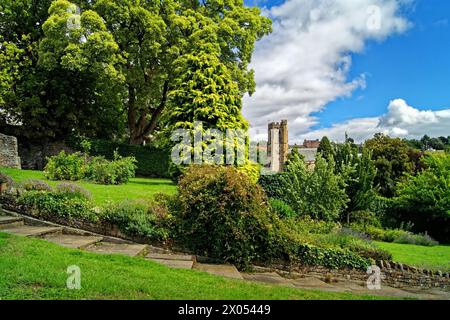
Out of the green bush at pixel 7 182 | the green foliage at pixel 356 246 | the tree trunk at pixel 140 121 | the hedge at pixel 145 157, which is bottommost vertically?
the green foliage at pixel 356 246

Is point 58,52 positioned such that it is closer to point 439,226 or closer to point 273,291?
point 273,291

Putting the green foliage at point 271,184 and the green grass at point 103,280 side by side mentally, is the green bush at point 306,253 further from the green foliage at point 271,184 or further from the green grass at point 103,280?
the green foliage at point 271,184

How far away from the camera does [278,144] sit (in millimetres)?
57969

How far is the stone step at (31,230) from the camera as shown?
7.03m

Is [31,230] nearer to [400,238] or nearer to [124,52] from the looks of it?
[400,238]

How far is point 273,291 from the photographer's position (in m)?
5.30

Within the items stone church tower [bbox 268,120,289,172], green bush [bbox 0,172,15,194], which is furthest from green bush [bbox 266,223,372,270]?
stone church tower [bbox 268,120,289,172]

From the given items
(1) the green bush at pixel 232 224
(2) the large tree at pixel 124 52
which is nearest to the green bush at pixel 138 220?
(1) the green bush at pixel 232 224

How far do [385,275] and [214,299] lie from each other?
21.3 feet

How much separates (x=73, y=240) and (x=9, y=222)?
1648 millimetres

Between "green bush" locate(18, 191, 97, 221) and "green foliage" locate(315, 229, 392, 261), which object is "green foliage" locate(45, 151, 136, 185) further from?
"green foliage" locate(315, 229, 392, 261)

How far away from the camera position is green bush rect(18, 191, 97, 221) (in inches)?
326

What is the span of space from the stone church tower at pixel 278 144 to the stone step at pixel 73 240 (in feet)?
164

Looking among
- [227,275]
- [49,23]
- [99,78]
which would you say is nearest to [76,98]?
[99,78]
